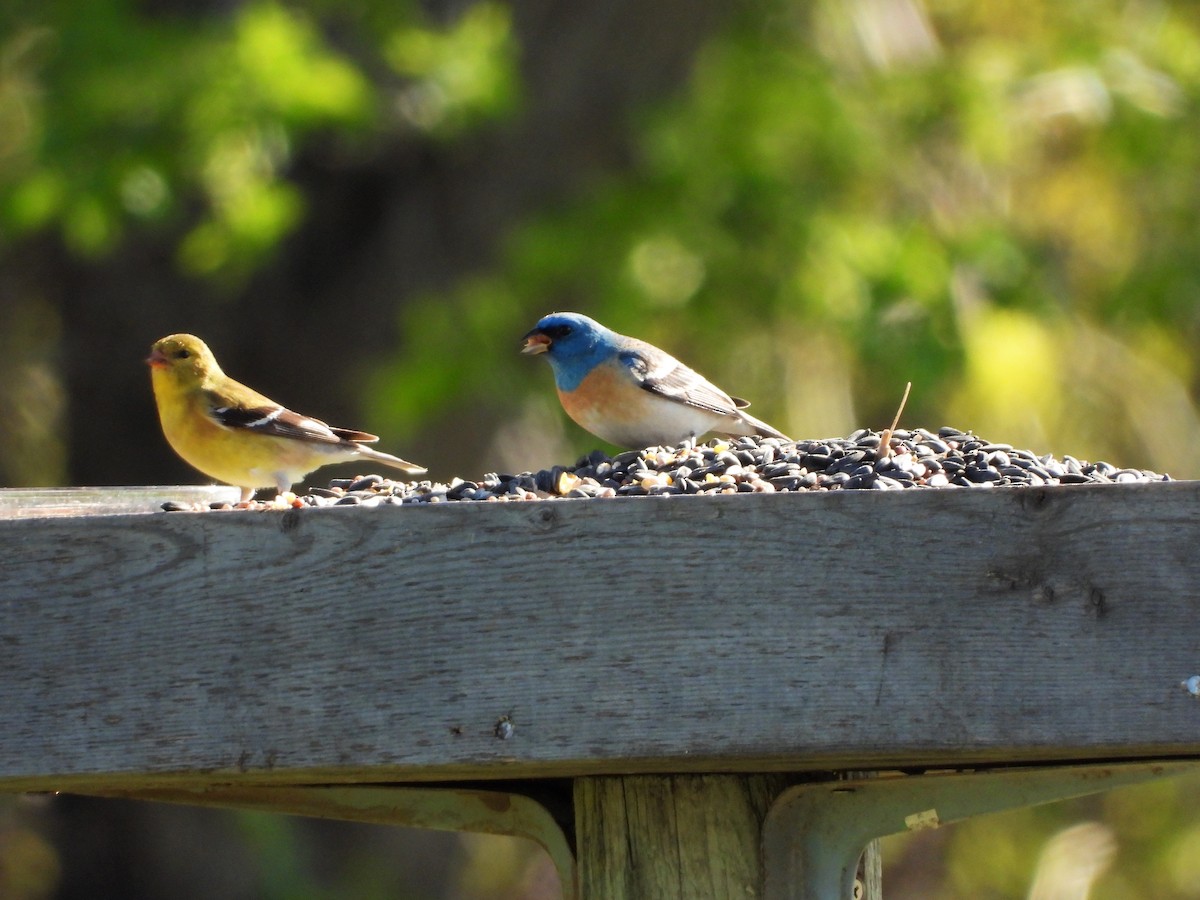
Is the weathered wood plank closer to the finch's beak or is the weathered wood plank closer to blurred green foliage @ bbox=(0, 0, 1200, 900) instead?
the finch's beak

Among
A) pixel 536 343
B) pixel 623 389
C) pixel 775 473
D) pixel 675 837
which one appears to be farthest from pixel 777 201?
pixel 675 837

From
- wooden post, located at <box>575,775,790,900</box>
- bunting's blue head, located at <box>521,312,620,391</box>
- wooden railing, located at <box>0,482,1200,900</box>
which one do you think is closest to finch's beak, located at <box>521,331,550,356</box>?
bunting's blue head, located at <box>521,312,620,391</box>

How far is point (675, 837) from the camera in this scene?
310 cm

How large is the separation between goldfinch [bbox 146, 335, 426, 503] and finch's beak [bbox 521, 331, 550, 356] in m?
0.73

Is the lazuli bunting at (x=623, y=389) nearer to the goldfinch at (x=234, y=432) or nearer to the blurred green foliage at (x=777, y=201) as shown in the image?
the goldfinch at (x=234, y=432)

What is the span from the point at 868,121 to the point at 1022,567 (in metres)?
8.84

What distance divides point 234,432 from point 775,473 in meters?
3.21

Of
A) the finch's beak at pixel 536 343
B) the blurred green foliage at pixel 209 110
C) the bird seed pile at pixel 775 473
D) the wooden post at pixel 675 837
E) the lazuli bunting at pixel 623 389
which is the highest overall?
the blurred green foliage at pixel 209 110

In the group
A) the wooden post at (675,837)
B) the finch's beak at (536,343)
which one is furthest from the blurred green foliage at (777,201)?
the wooden post at (675,837)

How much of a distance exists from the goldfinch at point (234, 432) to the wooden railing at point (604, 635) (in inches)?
133

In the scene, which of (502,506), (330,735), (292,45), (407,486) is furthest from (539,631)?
(292,45)

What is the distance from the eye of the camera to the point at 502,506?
8.96 feet

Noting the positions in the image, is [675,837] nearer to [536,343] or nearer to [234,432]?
[536,343]

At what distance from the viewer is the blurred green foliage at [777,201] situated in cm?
907
